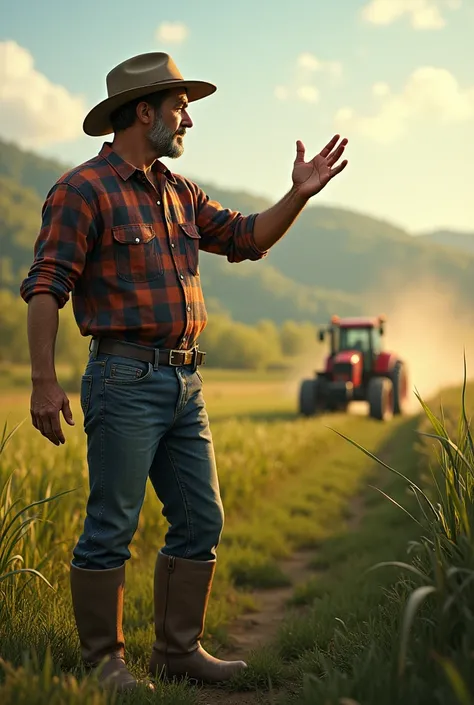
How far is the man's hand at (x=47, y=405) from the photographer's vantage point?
2.78m

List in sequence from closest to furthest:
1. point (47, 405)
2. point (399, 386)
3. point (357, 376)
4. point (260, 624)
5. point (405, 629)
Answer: point (405, 629)
point (47, 405)
point (260, 624)
point (357, 376)
point (399, 386)

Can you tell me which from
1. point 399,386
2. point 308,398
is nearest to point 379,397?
point 308,398

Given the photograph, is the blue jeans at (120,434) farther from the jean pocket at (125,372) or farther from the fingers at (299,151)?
the fingers at (299,151)

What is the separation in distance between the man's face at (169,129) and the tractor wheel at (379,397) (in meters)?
13.7

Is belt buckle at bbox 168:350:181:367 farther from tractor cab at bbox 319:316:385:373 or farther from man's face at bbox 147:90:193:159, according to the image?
tractor cab at bbox 319:316:385:373

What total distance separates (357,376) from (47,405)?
14.9 m

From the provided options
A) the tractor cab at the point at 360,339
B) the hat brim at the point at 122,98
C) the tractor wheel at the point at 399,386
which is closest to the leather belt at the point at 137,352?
the hat brim at the point at 122,98

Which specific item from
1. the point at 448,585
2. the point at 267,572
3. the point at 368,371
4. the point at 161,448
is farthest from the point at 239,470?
the point at 368,371

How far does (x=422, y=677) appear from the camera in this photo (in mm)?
1929

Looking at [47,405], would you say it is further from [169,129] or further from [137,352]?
[169,129]

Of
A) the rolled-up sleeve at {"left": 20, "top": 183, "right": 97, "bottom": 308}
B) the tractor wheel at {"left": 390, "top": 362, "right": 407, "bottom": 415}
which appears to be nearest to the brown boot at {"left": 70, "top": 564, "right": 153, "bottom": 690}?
the rolled-up sleeve at {"left": 20, "top": 183, "right": 97, "bottom": 308}

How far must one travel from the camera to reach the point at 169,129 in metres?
3.14

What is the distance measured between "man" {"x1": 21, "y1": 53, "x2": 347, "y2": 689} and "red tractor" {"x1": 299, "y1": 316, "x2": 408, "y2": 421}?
13.3 metres

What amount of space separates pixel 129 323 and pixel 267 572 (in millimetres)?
2878
